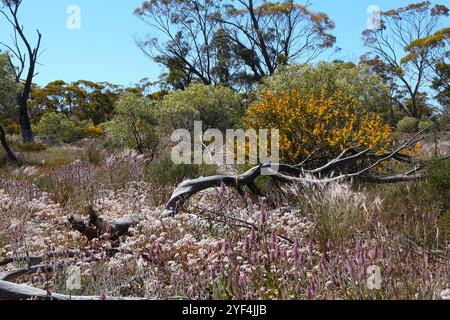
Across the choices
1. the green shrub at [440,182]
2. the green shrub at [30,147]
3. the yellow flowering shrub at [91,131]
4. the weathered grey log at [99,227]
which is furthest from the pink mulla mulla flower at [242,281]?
the yellow flowering shrub at [91,131]

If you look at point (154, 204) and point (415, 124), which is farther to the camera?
point (415, 124)

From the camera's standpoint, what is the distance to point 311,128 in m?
8.55

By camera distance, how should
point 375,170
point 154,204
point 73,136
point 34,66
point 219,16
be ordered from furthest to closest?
1. point 219,16
2. point 73,136
3. point 34,66
4. point 375,170
5. point 154,204

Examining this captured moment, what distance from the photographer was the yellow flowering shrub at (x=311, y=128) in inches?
320

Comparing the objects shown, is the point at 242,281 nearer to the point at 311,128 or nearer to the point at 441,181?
the point at 441,181

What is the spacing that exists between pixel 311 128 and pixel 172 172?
2.57m

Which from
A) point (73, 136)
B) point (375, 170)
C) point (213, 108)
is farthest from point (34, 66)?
point (375, 170)

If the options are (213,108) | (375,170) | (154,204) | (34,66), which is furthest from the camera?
(34,66)

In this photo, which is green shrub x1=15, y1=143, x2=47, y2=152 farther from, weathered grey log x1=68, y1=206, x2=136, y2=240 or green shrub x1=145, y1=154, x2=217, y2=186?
weathered grey log x1=68, y1=206, x2=136, y2=240

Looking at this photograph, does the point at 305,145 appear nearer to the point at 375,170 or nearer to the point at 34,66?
the point at 375,170

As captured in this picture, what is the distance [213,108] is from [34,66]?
9.51m

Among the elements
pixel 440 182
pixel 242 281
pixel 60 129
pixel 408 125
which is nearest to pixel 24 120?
pixel 60 129

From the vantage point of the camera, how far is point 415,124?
2794cm
